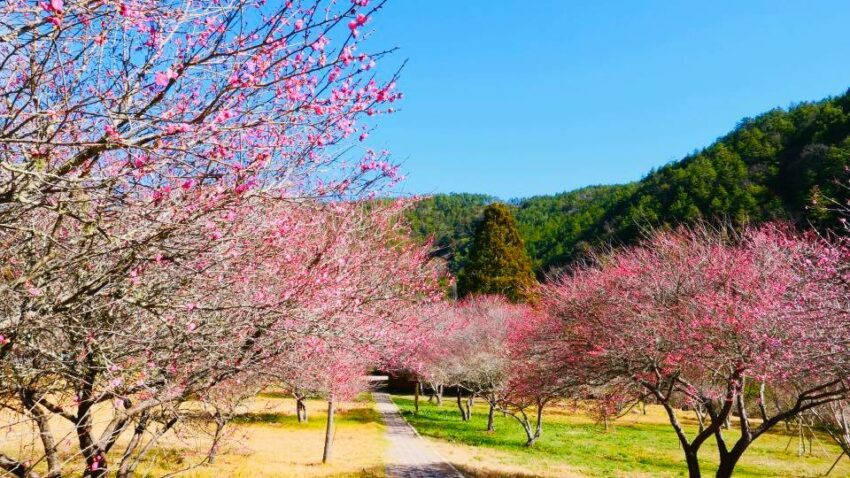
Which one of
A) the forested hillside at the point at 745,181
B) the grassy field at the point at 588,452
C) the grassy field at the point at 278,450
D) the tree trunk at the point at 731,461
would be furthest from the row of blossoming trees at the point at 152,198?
the forested hillside at the point at 745,181

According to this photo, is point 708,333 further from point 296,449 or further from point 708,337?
point 296,449

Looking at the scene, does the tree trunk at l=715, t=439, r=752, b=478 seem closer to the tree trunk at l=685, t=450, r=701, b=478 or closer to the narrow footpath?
the tree trunk at l=685, t=450, r=701, b=478

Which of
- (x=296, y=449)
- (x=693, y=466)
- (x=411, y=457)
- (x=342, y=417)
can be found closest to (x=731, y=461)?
(x=693, y=466)

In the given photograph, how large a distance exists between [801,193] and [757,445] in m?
23.6

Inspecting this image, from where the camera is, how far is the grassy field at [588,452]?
18.1 m

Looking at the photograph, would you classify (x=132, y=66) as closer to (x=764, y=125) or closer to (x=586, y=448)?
(x=586, y=448)

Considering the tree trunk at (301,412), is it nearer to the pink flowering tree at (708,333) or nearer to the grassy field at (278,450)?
the grassy field at (278,450)

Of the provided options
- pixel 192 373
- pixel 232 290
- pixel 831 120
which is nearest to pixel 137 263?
pixel 232 290

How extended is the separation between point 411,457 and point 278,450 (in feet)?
17.1

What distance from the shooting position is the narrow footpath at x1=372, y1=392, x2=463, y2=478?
1638 centimetres

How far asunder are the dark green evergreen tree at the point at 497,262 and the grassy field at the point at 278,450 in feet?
69.7

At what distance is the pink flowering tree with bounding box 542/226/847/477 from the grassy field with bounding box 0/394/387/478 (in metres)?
7.49

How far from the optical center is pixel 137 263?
3.96 metres

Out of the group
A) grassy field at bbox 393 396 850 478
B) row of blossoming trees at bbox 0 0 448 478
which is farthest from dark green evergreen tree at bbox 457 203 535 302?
row of blossoming trees at bbox 0 0 448 478
